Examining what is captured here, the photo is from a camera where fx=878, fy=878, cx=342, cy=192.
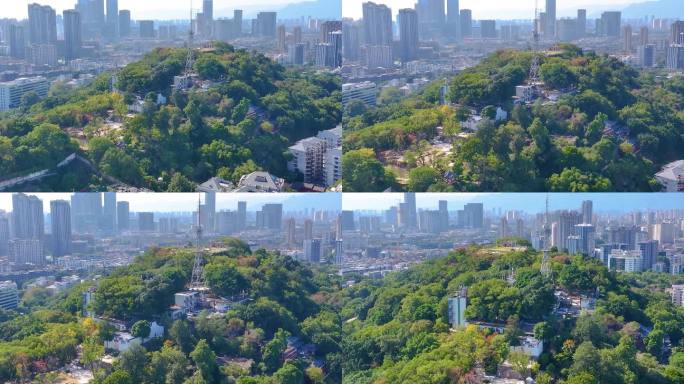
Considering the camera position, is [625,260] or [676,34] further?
[625,260]

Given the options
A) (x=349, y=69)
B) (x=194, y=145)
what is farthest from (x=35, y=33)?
(x=349, y=69)

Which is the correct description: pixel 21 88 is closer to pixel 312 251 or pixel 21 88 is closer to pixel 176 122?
pixel 176 122

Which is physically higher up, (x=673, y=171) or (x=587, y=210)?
(x=673, y=171)

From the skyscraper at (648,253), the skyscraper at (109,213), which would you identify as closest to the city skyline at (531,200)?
the skyscraper at (648,253)

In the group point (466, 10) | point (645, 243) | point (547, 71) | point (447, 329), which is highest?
point (466, 10)

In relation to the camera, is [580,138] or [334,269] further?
[334,269]

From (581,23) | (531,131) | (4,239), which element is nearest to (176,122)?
(4,239)

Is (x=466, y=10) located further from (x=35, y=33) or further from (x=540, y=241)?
(x=35, y=33)

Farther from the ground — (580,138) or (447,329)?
(580,138)
